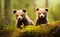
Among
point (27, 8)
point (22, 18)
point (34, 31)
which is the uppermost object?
point (27, 8)

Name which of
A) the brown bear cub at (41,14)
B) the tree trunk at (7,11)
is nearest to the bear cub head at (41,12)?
the brown bear cub at (41,14)

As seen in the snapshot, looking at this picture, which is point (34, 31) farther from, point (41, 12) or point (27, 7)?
point (27, 7)

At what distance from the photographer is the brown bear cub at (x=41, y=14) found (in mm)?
2105

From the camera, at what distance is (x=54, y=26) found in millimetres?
2072

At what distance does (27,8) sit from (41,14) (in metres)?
0.24

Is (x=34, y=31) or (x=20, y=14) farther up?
(x=20, y=14)

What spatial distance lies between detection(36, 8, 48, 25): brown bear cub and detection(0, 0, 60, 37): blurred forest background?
0.06 m

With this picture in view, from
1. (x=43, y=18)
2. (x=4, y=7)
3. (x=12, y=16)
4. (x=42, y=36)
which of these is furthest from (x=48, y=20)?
(x=4, y=7)

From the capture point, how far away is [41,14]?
6.87 feet

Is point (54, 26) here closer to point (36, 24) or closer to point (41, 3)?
point (36, 24)

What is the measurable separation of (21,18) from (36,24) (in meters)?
0.23

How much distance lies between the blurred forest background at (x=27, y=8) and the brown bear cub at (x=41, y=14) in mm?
64

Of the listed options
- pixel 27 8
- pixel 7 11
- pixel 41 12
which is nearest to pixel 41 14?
pixel 41 12

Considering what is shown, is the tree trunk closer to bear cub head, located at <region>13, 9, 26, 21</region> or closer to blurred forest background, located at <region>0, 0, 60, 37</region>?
blurred forest background, located at <region>0, 0, 60, 37</region>
